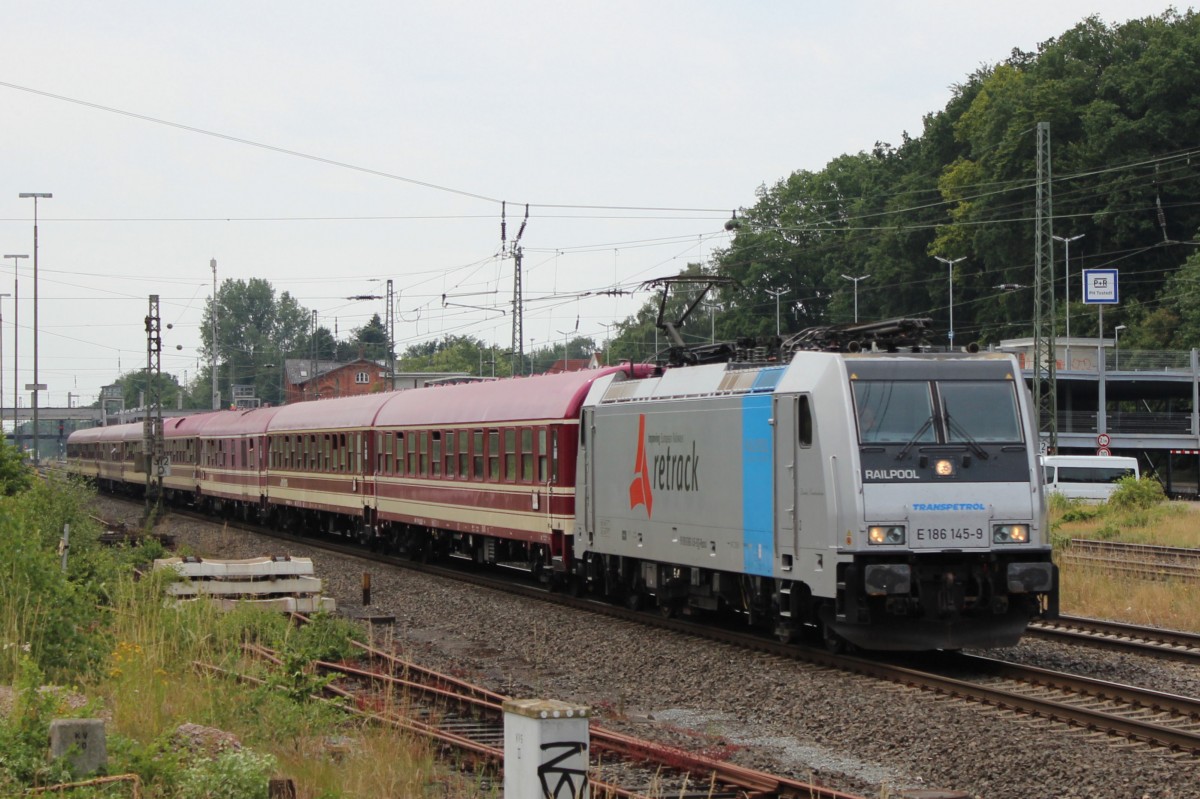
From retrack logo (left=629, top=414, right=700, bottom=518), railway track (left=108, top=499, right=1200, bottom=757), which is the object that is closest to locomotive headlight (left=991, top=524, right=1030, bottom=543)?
→ railway track (left=108, top=499, right=1200, bottom=757)

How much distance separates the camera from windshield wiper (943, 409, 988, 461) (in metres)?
13.8

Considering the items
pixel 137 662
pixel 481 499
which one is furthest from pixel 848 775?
pixel 481 499

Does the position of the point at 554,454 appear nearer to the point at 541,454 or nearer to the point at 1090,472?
the point at 541,454

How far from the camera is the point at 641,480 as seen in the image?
18.1 metres

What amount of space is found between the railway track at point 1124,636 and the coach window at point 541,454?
757cm

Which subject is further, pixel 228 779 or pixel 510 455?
pixel 510 455

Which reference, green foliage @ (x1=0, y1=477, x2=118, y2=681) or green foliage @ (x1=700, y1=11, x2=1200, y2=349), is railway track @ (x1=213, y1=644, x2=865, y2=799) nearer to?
green foliage @ (x1=0, y1=477, x2=118, y2=681)

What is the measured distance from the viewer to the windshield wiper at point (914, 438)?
13555 millimetres

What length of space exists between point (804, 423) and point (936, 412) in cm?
126

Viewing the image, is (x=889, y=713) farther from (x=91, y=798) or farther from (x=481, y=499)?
(x=481, y=499)

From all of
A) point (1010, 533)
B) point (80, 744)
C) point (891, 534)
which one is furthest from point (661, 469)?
point (80, 744)

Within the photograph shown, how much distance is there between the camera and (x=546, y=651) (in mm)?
15953

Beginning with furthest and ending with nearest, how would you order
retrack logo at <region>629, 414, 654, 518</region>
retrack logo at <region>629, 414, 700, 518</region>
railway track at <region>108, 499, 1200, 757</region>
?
retrack logo at <region>629, 414, 654, 518</region> → retrack logo at <region>629, 414, 700, 518</region> → railway track at <region>108, 499, 1200, 757</region>

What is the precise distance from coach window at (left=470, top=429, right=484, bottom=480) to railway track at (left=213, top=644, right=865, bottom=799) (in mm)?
10278
